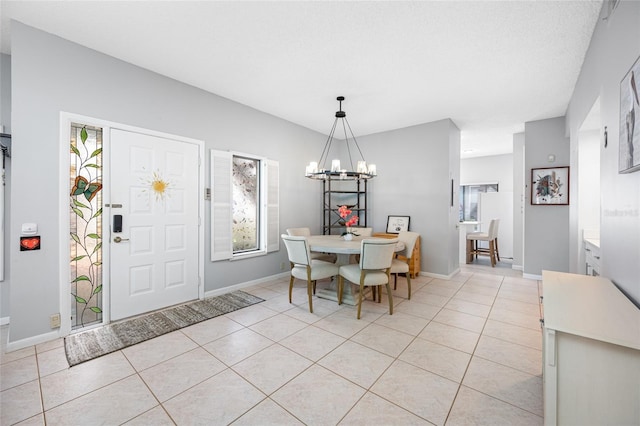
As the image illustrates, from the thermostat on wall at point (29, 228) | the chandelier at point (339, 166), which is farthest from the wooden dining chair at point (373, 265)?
the thermostat on wall at point (29, 228)

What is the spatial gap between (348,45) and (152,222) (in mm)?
2946

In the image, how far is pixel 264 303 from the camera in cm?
345

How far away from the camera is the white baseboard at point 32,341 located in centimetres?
228

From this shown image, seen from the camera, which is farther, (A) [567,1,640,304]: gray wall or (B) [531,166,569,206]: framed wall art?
(B) [531,166,569,206]: framed wall art

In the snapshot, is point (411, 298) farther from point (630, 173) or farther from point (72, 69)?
point (72, 69)

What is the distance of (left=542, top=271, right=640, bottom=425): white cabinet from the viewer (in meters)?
1.10

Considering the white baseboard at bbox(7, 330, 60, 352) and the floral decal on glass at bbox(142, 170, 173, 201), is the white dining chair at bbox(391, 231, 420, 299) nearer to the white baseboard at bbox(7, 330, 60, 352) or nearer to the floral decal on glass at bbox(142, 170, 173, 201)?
the floral decal on glass at bbox(142, 170, 173, 201)

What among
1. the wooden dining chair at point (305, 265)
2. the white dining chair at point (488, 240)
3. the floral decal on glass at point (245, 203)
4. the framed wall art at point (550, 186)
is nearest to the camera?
the wooden dining chair at point (305, 265)

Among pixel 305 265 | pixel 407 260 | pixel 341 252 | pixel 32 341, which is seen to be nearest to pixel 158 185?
pixel 32 341

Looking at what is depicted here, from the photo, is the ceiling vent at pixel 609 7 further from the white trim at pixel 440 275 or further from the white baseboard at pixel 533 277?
the white baseboard at pixel 533 277

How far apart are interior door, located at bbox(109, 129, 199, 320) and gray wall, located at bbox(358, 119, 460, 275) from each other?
361cm

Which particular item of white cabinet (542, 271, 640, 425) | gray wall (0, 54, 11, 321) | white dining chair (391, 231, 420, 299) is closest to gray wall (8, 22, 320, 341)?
gray wall (0, 54, 11, 321)

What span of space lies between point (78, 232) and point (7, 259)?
940mm

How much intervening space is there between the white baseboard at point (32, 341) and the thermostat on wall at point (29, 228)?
0.96 m
